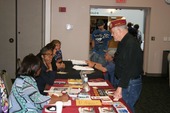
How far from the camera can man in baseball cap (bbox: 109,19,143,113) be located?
2.38 m

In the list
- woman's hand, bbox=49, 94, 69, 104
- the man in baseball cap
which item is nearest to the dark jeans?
the man in baseball cap

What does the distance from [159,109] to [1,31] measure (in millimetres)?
4232

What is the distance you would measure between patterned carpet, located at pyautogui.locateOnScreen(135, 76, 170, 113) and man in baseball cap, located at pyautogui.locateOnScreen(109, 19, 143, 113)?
1.65 metres

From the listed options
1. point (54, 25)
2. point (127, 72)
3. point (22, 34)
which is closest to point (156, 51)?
point (54, 25)

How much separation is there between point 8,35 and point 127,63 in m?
4.44

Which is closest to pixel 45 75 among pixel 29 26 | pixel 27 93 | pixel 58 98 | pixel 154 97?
pixel 58 98

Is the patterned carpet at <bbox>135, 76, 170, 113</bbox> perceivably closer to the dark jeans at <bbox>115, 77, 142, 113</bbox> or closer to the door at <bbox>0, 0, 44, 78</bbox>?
the dark jeans at <bbox>115, 77, 142, 113</bbox>

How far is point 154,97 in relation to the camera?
16.3ft

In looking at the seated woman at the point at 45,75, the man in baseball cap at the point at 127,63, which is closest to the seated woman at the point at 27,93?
the seated woman at the point at 45,75

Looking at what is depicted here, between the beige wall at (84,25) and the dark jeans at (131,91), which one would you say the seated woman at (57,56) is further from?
the beige wall at (84,25)

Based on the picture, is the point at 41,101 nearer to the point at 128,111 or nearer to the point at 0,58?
the point at 128,111

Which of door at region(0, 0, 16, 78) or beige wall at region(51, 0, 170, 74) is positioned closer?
door at region(0, 0, 16, 78)

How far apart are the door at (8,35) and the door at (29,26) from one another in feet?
0.42

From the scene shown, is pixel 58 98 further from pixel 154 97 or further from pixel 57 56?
pixel 154 97
